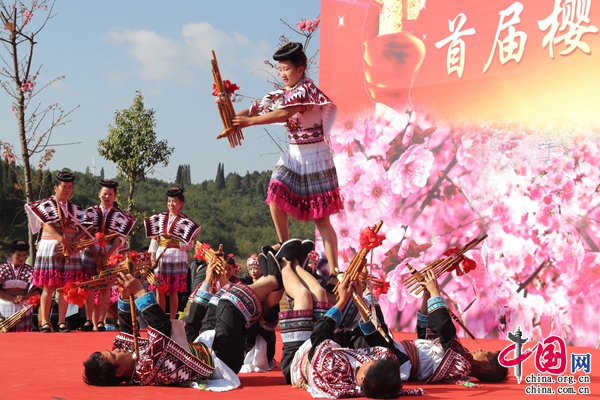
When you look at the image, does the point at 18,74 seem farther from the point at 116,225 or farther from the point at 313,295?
the point at 313,295

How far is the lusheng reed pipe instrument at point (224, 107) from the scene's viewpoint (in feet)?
12.7

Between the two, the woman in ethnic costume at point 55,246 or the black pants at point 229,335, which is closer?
the black pants at point 229,335

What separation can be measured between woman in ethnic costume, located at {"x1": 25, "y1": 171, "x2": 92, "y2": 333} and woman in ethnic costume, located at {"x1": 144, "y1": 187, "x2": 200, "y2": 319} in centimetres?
78

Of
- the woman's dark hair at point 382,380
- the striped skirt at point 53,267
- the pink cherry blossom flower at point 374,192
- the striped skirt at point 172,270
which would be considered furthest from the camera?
the pink cherry blossom flower at point 374,192

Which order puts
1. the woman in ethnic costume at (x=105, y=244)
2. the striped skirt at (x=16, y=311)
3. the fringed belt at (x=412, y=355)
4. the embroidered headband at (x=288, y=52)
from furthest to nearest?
the woman in ethnic costume at (x=105, y=244) < the striped skirt at (x=16, y=311) < the embroidered headband at (x=288, y=52) < the fringed belt at (x=412, y=355)

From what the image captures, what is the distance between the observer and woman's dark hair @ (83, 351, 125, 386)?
3066 millimetres

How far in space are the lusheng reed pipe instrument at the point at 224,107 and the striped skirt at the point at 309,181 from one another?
463 mm

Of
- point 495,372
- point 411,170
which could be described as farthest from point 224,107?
point 411,170

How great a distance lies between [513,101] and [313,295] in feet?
11.3

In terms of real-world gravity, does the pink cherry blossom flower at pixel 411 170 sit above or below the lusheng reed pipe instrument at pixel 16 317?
above

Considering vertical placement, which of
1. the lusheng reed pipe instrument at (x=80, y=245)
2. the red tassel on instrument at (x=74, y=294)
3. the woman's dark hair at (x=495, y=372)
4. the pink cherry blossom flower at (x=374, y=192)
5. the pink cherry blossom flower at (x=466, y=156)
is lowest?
the woman's dark hair at (x=495, y=372)

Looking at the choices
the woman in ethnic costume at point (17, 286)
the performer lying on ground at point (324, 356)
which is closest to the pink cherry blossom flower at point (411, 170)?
the performer lying on ground at point (324, 356)

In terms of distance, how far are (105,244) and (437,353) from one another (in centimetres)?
374

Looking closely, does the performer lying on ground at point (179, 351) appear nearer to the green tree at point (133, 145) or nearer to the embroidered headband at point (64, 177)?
the embroidered headband at point (64, 177)
